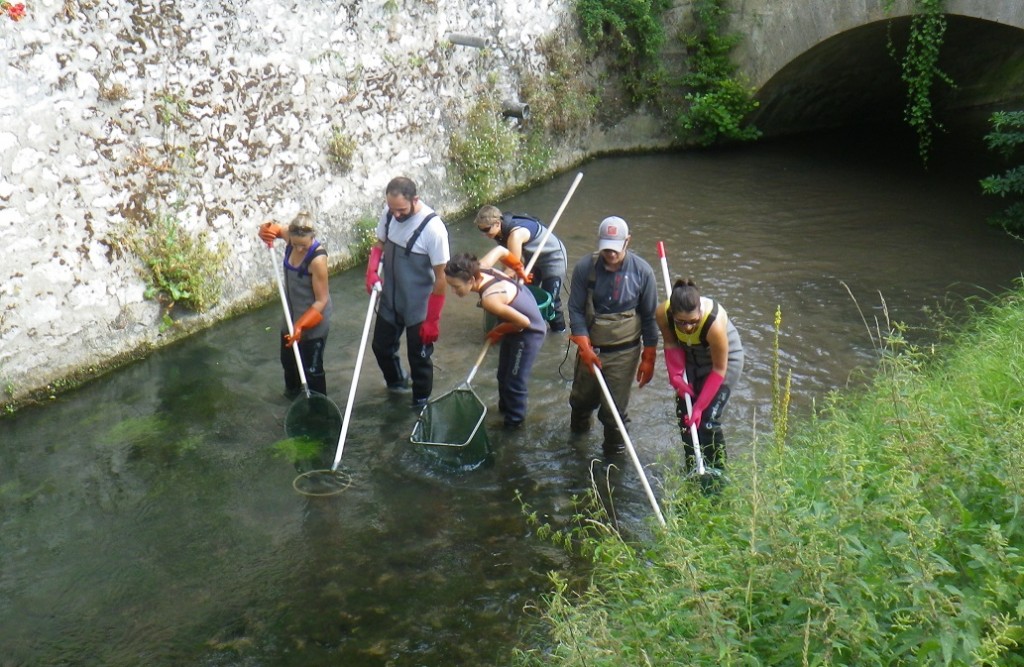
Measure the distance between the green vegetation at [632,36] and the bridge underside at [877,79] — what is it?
1.70 meters

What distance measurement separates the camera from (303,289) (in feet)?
23.4

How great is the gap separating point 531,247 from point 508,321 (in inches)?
66.2

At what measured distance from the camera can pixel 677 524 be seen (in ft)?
16.3

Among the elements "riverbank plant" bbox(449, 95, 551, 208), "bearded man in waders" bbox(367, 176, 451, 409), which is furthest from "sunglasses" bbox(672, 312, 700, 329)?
"riverbank plant" bbox(449, 95, 551, 208)

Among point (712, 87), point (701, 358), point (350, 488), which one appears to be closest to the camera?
point (701, 358)

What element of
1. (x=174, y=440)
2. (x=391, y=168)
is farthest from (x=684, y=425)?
(x=391, y=168)

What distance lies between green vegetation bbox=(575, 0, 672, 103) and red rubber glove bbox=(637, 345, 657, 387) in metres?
8.62

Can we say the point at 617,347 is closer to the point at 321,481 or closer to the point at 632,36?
the point at 321,481

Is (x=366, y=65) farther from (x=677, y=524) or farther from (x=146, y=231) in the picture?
(x=677, y=524)

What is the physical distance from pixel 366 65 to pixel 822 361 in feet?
19.0

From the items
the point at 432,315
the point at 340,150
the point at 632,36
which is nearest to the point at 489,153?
the point at 340,150

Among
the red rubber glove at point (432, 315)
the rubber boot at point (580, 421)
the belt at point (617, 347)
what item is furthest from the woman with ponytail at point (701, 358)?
the red rubber glove at point (432, 315)

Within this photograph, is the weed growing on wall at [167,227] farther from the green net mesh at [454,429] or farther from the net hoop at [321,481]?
the green net mesh at [454,429]

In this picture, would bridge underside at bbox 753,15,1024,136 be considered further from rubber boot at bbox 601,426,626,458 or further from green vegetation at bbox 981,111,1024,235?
rubber boot at bbox 601,426,626,458
